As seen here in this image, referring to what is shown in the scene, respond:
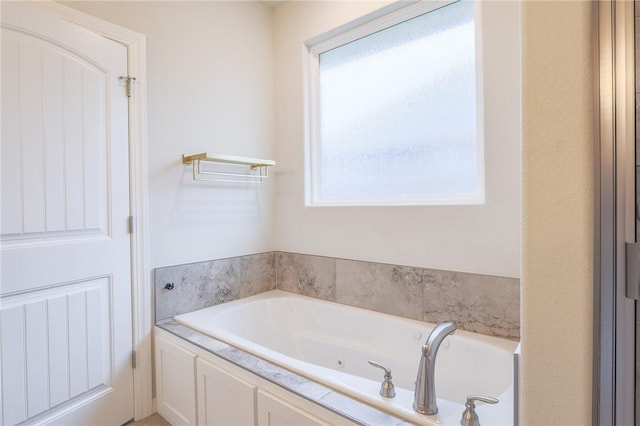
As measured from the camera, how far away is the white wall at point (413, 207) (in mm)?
1698

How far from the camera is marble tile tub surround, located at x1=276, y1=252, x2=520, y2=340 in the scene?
1729mm

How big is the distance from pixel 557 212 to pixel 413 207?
1380 millimetres

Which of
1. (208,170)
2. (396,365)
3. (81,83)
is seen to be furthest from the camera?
(208,170)

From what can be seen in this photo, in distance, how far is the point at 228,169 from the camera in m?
2.45

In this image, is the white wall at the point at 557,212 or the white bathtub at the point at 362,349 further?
the white bathtub at the point at 362,349

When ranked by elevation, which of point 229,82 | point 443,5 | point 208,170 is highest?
point 443,5

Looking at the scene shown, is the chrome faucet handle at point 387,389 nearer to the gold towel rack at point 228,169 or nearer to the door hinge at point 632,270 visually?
the door hinge at point 632,270

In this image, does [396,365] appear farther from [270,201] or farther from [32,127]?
[32,127]

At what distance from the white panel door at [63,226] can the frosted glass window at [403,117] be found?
4.45ft

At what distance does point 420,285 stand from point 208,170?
1.54 metres

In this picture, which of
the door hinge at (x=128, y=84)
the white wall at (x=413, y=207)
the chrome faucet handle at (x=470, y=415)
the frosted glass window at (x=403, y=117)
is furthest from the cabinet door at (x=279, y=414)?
the door hinge at (x=128, y=84)

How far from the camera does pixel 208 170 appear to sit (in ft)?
7.66

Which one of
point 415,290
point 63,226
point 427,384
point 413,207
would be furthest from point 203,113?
point 427,384

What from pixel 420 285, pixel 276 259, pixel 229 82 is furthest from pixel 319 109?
pixel 420 285
